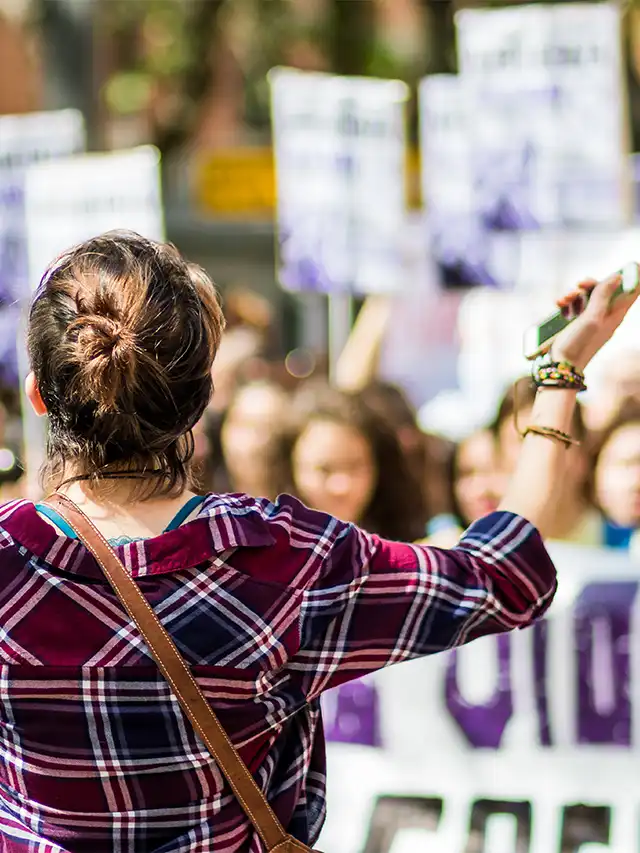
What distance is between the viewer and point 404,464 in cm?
432

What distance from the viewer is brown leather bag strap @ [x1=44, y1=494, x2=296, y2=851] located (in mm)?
1447

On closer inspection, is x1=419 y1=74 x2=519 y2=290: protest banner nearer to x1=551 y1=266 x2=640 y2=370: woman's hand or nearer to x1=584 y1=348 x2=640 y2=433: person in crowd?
x1=584 y1=348 x2=640 y2=433: person in crowd

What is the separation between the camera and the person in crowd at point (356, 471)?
13.6ft

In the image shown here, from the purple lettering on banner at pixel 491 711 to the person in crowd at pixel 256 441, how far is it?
169 cm

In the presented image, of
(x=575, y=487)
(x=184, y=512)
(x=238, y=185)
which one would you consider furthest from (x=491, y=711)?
(x=238, y=185)

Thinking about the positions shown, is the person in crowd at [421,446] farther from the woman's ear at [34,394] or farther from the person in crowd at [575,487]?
the woman's ear at [34,394]

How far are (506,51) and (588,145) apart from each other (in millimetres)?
606

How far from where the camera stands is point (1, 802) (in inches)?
61.1

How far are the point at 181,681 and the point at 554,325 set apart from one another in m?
0.74

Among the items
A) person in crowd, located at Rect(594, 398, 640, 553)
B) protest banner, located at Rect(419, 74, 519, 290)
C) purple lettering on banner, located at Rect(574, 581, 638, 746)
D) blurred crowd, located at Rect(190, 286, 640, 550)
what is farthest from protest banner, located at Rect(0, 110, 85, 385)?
purple lettering on banner, located at Rect(574, 581, 638, 746)

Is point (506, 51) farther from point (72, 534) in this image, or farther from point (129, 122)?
point (129, 122)

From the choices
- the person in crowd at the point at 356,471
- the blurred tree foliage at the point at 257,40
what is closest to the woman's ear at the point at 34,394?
the person in crowd at the point at 356,471

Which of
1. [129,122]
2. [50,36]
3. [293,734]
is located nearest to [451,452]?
[293,734]

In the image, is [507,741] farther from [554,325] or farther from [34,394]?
[34,394]
